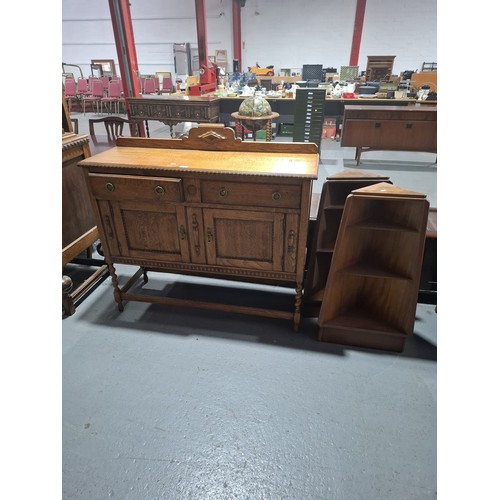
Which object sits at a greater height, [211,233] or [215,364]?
[211,233]

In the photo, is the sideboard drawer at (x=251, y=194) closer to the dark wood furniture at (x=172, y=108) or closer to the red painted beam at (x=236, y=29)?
the dark wood furniture at (x=172, y=108)

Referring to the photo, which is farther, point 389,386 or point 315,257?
point 315,257

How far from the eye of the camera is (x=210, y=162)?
5.86 feet

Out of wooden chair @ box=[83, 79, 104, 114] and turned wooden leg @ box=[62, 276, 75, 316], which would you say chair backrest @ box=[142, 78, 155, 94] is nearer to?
wooden chair @ box=[83, 79, 104, 114]

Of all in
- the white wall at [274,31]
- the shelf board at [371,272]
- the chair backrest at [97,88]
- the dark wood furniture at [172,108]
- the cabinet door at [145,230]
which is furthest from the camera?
the white wall at [274,31]

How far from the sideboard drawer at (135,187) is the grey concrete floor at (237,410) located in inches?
32.0

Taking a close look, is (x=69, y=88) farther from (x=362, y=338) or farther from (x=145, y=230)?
(x=362, y=338)

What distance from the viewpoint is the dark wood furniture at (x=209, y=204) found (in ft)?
5.46

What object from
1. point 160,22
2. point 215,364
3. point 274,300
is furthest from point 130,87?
point 160,22

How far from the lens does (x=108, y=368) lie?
1812 millimetres

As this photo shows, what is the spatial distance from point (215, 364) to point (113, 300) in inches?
38.0

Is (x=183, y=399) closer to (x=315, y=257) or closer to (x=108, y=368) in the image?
(x=108, y=368)

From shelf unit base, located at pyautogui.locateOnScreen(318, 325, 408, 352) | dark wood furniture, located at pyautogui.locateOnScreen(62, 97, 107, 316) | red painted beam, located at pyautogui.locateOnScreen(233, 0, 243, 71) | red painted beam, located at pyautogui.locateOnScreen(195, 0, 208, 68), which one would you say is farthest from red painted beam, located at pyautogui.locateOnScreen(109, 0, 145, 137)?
red painted beam, located at pyautogui.locateOnScreen(233, 0, 243, 71)

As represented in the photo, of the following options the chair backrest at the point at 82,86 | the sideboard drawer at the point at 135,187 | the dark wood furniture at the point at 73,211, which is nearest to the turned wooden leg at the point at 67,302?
the dark wood furniture at the point at 73,211
